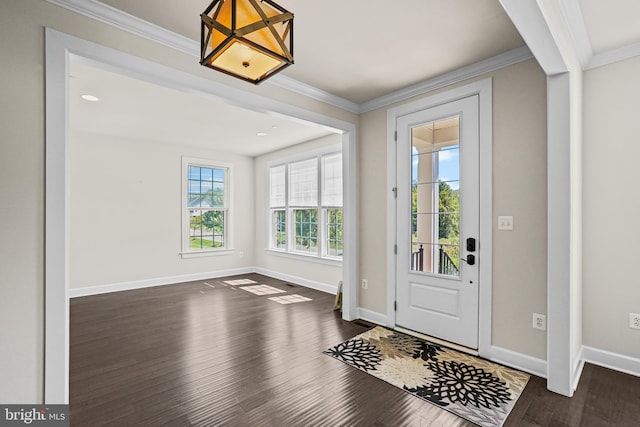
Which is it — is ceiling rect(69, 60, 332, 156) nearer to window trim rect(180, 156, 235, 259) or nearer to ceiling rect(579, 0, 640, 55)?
window trim rect(180, 156, 235, 259)

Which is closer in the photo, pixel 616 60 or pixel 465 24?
pixel 465 24

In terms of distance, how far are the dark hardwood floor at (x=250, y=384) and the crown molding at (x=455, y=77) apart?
105 inches

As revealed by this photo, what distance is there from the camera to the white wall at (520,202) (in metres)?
2.64

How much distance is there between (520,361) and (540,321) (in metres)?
0.39

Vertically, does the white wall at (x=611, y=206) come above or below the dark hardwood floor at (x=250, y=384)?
above

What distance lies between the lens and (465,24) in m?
2.34

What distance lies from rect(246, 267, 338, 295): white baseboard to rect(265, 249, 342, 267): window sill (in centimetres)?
37

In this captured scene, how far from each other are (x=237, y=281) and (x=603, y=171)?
575 centimetres

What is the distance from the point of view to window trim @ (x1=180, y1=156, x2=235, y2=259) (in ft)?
20.8

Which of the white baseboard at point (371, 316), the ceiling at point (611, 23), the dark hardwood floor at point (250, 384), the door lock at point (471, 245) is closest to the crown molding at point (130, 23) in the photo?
the dark hardwood floor at point (250, 384)

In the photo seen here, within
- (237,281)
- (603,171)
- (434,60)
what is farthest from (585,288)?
(237,281)

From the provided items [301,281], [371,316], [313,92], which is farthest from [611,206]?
[301,281]

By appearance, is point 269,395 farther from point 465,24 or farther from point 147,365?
point 465,24

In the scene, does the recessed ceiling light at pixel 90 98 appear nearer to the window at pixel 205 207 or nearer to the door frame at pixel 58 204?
the door frame at pixel 58 204
